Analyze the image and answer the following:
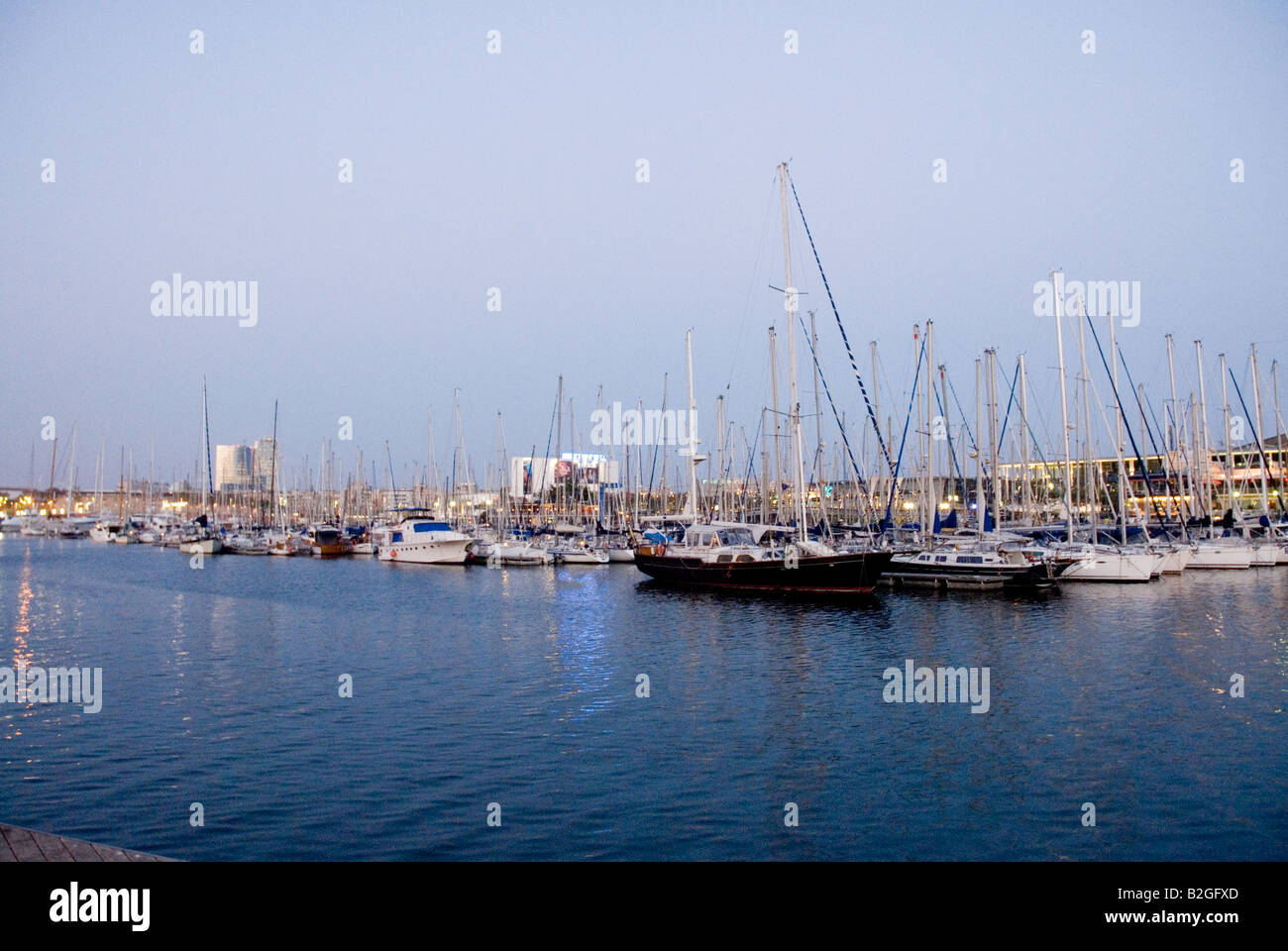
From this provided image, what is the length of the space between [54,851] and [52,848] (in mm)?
93

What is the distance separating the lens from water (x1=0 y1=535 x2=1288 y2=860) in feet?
46.5

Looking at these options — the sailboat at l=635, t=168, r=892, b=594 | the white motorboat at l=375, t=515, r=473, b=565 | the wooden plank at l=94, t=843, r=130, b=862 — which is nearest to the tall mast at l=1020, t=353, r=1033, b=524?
the sailboat at l=635, t=168, r=892, b=594

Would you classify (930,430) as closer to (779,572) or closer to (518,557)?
(779,572)

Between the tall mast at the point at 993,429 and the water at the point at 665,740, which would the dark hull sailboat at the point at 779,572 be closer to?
the water at the point at 665,740

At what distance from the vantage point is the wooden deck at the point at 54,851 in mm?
8125

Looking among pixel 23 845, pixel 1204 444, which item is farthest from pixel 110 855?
pixel 1204 444

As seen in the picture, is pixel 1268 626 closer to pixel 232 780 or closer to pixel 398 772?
pixel 398 772

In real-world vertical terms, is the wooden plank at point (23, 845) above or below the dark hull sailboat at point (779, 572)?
above

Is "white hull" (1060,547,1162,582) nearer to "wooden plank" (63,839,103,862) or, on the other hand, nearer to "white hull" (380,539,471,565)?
"white hull" (380,539,471,565)

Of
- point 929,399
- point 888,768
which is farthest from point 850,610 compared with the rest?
point 888,768

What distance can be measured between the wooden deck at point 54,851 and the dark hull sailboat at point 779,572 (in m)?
39.1

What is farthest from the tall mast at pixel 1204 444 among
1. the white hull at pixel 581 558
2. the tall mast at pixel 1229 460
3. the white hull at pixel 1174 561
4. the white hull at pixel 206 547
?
the white hull at pixel 206 547
